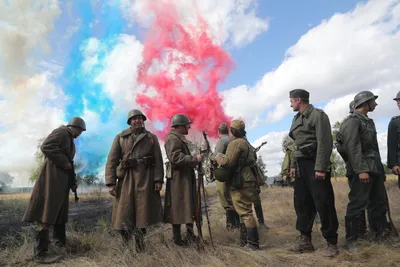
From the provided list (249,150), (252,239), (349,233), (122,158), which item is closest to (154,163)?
(122,158)

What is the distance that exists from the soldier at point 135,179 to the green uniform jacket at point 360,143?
121 inches

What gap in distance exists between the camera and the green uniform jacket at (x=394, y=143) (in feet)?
18.9

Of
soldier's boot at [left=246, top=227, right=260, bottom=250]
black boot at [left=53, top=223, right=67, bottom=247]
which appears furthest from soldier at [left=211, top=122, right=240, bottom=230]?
black boot at [left=53, top=223, right=67, bottom=247]

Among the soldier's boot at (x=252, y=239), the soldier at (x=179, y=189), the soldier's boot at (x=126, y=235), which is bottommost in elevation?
the soldier's boot at (x=252, y=239)

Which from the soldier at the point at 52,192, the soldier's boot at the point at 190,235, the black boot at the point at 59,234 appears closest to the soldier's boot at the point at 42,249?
the soldier at the point at 52,192

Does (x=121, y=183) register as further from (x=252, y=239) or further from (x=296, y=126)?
(x=296, y=126)

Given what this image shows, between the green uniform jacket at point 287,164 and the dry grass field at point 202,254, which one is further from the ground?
the green uniform jacket at point 287,164

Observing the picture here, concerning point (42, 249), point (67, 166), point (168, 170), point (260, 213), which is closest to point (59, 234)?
point (42, 249)

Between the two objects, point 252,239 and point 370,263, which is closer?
point 370,263

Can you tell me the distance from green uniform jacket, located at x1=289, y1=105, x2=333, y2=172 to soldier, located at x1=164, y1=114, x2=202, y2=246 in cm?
167

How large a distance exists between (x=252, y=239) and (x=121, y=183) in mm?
2389

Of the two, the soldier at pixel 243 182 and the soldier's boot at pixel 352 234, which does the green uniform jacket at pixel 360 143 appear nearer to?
the soldier's boot at pixel 352 234

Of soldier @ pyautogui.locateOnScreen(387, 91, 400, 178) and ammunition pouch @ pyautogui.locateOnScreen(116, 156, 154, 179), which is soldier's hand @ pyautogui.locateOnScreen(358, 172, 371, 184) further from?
ammunition pouch @ pyautogui.locateOnScreen(116, 156, 154, 179)

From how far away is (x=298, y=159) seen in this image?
16.5ft
